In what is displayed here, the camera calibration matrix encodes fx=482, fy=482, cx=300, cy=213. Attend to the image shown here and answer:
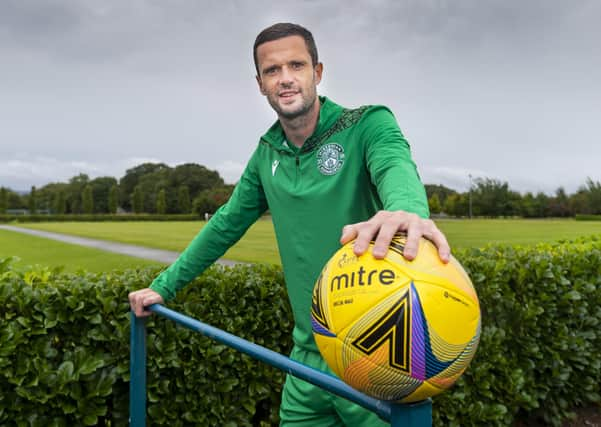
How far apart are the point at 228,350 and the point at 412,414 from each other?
8.26 ft

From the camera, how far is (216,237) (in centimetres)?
251

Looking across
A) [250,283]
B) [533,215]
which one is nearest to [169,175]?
[533,215]

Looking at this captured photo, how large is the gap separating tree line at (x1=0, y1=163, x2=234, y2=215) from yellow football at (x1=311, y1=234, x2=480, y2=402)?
81.5m

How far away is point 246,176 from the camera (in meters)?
2.51

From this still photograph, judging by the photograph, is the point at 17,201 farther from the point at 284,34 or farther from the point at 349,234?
the point at 349,234

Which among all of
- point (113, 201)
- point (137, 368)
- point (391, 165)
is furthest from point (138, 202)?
point (391, 165)

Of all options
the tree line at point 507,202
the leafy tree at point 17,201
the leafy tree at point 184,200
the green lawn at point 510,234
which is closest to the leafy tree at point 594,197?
the tree line at point 507,202

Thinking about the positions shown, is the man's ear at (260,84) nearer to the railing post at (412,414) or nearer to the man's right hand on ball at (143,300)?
the man's right hand on ball at (143,300)

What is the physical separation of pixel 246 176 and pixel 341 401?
1.19 m

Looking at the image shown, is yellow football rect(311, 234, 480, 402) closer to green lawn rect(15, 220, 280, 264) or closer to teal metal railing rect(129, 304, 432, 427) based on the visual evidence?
teal metal railing rect(129, 304, 432, 427)

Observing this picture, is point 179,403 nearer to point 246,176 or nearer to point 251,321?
point 251,321

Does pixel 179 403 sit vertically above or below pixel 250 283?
below

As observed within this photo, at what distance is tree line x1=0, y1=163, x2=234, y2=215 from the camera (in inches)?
3632

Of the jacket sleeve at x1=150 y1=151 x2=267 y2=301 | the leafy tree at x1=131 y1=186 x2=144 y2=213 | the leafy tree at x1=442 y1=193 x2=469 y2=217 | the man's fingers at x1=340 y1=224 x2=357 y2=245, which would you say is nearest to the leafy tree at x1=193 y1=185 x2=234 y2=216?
the leafy tree at x1=131 y1=186 x2=144 y2=213
